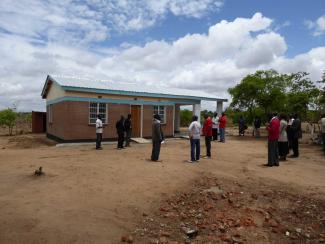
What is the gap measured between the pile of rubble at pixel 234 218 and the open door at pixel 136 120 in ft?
39.1

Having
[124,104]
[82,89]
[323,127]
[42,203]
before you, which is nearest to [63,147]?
[82,89]

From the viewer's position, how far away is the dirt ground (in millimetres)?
5574

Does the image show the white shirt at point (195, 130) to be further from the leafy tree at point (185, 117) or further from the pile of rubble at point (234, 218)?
the leafy tree at point (185, 117)

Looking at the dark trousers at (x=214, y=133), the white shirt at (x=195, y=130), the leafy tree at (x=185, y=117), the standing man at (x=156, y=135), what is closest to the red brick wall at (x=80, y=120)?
the dark trousers at (x=214, y=133)

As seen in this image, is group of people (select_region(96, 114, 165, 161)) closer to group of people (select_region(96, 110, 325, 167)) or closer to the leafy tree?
group of people (select_region(96, 110, 325, 167))

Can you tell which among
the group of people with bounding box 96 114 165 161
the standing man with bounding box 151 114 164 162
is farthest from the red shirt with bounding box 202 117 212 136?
the standing man with bounding box 151 114 164 162

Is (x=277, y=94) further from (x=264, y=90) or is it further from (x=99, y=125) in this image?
(x=99, y=125)

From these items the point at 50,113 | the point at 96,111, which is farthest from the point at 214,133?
the point at 50,113

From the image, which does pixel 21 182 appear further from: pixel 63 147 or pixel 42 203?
pixel 63 147

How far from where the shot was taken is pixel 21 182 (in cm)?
798

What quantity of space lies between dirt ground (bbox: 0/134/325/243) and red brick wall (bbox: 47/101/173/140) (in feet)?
21.7

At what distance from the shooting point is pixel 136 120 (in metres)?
19.8

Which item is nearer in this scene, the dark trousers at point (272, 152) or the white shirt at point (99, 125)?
the dark trousers at point (272, 152)

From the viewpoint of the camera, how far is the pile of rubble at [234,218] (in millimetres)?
5688
